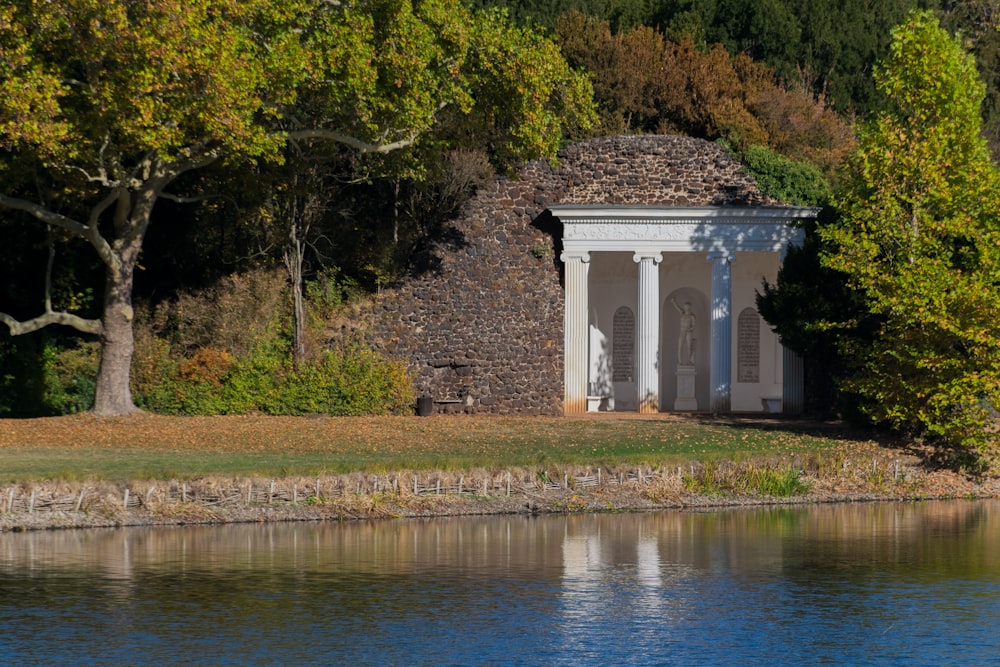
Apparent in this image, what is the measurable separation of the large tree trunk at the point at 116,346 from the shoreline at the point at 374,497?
1033 centimetres

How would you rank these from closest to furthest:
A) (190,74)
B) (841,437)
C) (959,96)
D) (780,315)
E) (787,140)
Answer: (190,74) → (959,96) → (841,437) → (780,315) → (787,140)

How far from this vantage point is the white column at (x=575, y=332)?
38.5 metres

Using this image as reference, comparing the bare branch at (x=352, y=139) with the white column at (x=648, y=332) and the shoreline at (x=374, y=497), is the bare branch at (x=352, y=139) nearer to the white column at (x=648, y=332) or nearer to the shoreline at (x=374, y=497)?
the white column at (x=648, y=332)

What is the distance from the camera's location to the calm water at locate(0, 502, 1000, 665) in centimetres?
1432

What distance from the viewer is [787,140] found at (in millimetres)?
45312

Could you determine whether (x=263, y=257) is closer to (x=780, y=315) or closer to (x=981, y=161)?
(x=780, y=315)

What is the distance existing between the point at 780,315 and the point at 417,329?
30.0ft

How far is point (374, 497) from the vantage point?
23406 millimetres

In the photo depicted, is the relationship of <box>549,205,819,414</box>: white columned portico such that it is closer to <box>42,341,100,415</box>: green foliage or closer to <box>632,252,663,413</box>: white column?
<box>632,252,663,413</box>: white column

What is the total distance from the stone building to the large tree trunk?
737cm

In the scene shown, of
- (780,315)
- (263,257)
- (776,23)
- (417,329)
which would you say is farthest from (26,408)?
(776,23)

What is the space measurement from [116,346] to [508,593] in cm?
1755

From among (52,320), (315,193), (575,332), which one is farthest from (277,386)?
(575,332)

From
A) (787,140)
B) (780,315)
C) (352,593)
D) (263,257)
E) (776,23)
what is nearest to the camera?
(352,593)
